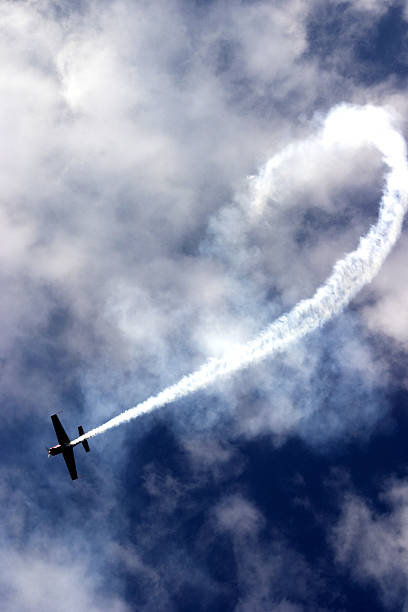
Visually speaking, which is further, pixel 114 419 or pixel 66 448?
pixel 66 448

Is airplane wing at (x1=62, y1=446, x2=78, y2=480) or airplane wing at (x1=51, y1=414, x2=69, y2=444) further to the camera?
airplane wing at (x1=62, y1=446, x2=78, y2=480)

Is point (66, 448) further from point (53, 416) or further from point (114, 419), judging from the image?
point (114, 419)

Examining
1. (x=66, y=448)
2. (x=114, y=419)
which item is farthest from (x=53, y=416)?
(x=114, y=419)

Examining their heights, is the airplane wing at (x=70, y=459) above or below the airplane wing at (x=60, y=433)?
below

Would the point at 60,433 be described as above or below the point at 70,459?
above

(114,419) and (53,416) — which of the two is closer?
(114,419)

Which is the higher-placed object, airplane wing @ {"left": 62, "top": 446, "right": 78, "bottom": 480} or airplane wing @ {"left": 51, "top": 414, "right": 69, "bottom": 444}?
airplane wing @ {"left": 51, "top": 414, "right": 69, "bottom": 444}

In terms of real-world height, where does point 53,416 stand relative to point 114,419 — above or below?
above

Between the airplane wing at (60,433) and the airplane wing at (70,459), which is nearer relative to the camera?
the airplane wing at (60,433)

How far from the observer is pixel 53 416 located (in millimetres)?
68625

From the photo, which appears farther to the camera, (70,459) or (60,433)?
(70,459)

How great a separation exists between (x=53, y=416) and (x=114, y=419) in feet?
44.9

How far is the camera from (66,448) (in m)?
70.4

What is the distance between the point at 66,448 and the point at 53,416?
5034 mm
